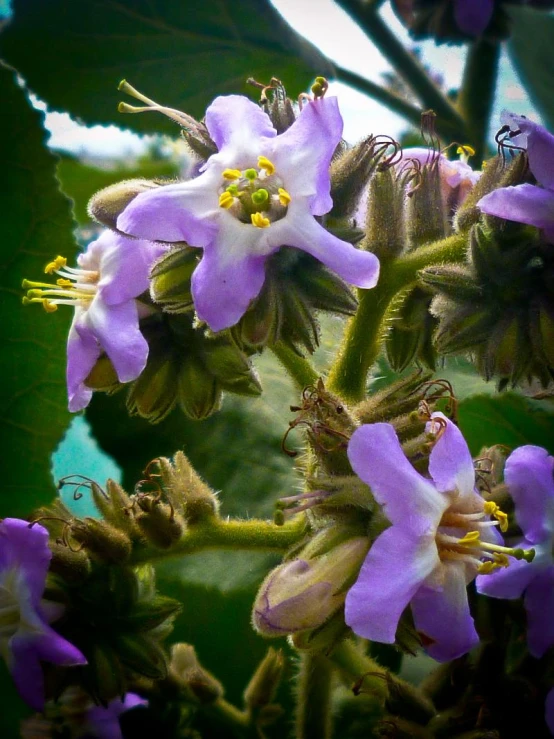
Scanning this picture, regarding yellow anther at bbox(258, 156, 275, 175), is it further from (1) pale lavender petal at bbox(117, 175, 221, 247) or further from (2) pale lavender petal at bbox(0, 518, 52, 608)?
(2) pale lavender petal at bbox(0, 518, 52, 608)

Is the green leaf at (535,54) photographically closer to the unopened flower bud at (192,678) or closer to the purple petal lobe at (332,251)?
the purple petal lobe at (332,251)

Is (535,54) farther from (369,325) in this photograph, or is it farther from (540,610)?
(540,610)

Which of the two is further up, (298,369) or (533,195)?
(533,195)

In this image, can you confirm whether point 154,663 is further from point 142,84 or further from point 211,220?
point 142,84

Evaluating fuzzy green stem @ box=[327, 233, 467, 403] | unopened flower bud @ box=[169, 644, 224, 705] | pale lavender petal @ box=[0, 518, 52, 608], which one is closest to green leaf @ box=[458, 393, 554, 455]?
fuzzy green stem @ box=[327, 233, 467, 403]

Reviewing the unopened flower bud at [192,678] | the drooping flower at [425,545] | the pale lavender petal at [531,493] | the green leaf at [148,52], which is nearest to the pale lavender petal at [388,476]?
the drooping flower at [425,545]

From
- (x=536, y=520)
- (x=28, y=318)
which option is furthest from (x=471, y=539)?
(x=28, y=318)
